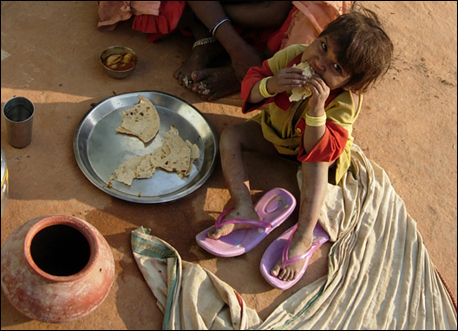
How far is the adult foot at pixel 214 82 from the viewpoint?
2.98 m

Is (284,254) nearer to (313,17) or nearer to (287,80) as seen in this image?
(287,80)

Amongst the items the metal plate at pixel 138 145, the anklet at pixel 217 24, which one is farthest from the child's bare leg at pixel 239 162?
the anklet at pixel 217 24

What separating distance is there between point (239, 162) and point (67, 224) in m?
1.03

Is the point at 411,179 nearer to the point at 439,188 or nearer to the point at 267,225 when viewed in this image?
the point at 439,188

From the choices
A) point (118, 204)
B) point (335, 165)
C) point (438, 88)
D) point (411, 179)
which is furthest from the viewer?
point (438, 88)

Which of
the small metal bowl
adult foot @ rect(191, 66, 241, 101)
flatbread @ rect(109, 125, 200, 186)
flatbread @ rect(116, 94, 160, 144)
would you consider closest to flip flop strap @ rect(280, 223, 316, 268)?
flatbread @ rect(109, 125, 200, 186)

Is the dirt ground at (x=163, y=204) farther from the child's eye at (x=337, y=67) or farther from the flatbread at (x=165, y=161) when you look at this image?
the child's eye at (x=337, y=67)

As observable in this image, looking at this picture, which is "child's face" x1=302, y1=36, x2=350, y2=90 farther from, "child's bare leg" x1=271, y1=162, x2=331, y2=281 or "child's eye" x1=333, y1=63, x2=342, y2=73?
"child's bare leg" x1=271, y1=162, x2=331, y2=281

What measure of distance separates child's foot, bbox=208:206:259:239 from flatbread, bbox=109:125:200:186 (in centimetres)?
39

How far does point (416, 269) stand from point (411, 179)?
0.78 meters

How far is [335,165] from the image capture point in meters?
2.64

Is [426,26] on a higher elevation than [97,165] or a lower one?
higher

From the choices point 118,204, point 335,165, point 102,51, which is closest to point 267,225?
point 335,165

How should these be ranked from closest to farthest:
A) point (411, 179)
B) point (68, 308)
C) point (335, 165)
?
1. point (68, 308)
2. point (335, 165)
3. point (411, 179)
